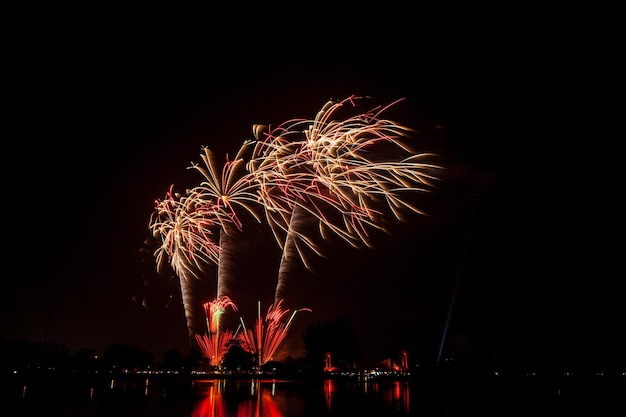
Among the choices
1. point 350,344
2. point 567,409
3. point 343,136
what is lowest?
point 567,409

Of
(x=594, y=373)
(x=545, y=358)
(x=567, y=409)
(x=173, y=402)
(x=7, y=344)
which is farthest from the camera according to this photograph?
(x=7, y=344)

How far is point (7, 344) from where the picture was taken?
7956 centimetres

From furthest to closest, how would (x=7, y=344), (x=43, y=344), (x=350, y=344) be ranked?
(x=43, y=344), (x=7, y=344), (x=350, y=344)

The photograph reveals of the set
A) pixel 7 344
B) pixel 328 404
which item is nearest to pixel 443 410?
pixel 328 404

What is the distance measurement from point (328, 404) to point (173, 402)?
5.59 meters

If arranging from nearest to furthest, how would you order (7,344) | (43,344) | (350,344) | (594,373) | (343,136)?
(343,136), (594,373), (350,344), (7,344), (43,344)

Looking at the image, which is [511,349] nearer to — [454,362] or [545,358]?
[545,358]

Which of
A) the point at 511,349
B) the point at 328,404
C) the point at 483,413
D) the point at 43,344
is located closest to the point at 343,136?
the point at 328,404

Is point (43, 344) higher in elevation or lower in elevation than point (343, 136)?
lower

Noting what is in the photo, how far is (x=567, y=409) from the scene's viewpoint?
19.5 meters

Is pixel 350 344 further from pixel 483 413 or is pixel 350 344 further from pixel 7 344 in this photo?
pixel 483 413

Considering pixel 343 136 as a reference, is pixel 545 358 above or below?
below

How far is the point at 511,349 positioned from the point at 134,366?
56.7 meters

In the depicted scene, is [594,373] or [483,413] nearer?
[483,413]
